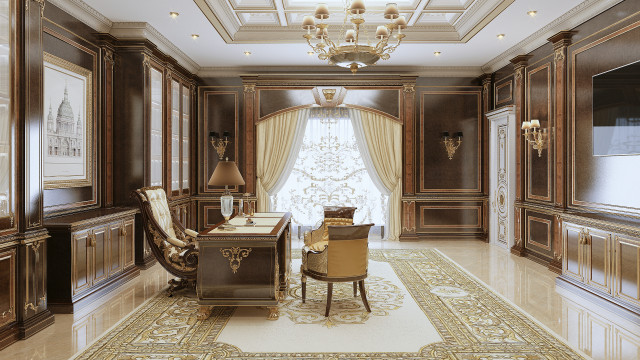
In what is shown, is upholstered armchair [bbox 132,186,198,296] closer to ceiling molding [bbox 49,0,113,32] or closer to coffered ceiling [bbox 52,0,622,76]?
ceiling molding [bbox 49,0,113,32]

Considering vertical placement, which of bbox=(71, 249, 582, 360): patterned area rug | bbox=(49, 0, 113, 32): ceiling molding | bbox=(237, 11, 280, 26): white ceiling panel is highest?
bbox=(237, 11, 280, 26): white ceiling panel

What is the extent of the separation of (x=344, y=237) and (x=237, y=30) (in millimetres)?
3782

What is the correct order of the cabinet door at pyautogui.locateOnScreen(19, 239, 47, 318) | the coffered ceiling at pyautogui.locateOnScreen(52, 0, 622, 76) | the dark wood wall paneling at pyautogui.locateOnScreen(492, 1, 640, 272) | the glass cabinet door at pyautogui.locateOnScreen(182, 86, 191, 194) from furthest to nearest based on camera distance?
the glass cabinet door at pyautogui.locateOnScreen(182, 86, 191, 194)
the coffered ceiling at pyautogui.locateOnScreen(52, 0, 622, 76)
the dark wood wall paneling at pyautogui.locateOnScreen(492, 1, 640, 272)
the cabinet door at pyautogui.locateOnScreen(19, 239, 47, 318)

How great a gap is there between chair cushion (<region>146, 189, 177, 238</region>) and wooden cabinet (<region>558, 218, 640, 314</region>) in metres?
4.22

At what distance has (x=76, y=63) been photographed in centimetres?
453

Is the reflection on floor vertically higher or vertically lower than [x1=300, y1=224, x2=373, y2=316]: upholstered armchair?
lower

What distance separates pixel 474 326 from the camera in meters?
3.46

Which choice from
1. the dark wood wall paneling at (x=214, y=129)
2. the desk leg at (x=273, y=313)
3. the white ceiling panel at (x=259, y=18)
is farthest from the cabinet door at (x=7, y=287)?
the dark wood wall paneling at (x=214, y=129)

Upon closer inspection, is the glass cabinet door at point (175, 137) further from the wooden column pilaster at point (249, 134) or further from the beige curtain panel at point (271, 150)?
the beige curtain panel at point (271, 150)

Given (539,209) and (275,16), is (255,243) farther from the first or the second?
(539,209)

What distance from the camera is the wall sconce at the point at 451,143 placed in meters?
7.54

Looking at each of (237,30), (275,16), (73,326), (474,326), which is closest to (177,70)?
(237,30)

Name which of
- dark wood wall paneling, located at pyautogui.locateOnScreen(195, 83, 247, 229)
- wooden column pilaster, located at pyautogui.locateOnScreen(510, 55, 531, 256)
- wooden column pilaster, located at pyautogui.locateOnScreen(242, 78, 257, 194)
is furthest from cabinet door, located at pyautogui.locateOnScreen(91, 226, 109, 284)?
wooden column pilaster, located at pyautogui.locateOnScreen(510, 55, 531, 256)

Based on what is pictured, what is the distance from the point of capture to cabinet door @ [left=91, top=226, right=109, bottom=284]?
4113 mm
